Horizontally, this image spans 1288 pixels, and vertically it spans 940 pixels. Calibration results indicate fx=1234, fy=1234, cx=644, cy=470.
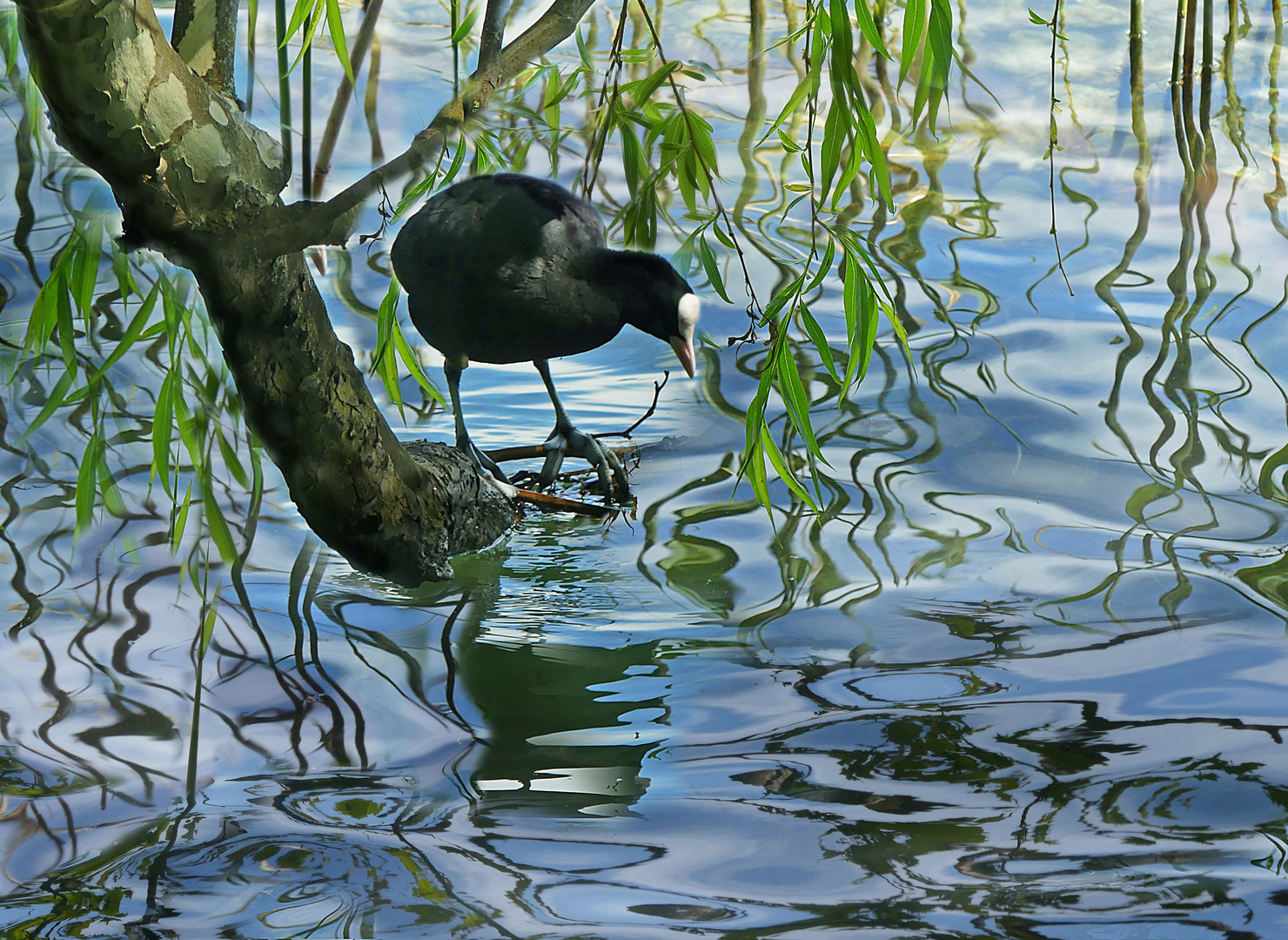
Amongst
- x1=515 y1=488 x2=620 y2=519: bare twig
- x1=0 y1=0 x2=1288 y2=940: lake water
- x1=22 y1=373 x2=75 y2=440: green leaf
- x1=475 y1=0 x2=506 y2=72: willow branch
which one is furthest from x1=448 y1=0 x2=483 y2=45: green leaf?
x1=515 y1=488 x2=620 y2=519: bare twig

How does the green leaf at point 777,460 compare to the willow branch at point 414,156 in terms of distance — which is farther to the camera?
the green leaf at point 777,460

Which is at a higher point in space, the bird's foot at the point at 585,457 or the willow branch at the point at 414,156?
the willow branch at the point at 414,156

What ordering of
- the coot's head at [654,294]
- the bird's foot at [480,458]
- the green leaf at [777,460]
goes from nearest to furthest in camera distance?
the green leaf at [777,460]
the coot's head at [654,294]
the bird's foot at [480,458]

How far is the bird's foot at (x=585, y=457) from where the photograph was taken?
1.26 meters

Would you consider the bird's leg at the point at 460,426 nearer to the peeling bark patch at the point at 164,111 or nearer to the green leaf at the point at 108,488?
the green leaf at the point at 108,488

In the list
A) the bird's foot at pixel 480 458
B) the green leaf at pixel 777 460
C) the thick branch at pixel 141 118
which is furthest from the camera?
the bird's foot at pixel 480 458

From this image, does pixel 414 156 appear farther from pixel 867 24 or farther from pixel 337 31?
pixel 867 24

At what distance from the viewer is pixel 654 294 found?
3.67ft

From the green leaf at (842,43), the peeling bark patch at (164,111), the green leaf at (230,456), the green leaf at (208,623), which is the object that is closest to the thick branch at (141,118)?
the peeling bark patch at (164,111)

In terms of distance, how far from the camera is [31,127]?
2.47ft

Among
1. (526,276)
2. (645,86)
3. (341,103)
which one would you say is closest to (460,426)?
(526,276)

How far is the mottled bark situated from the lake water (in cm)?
8

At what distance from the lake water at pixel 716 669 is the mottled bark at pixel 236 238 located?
0.26 feet

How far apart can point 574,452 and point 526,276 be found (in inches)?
9.1
